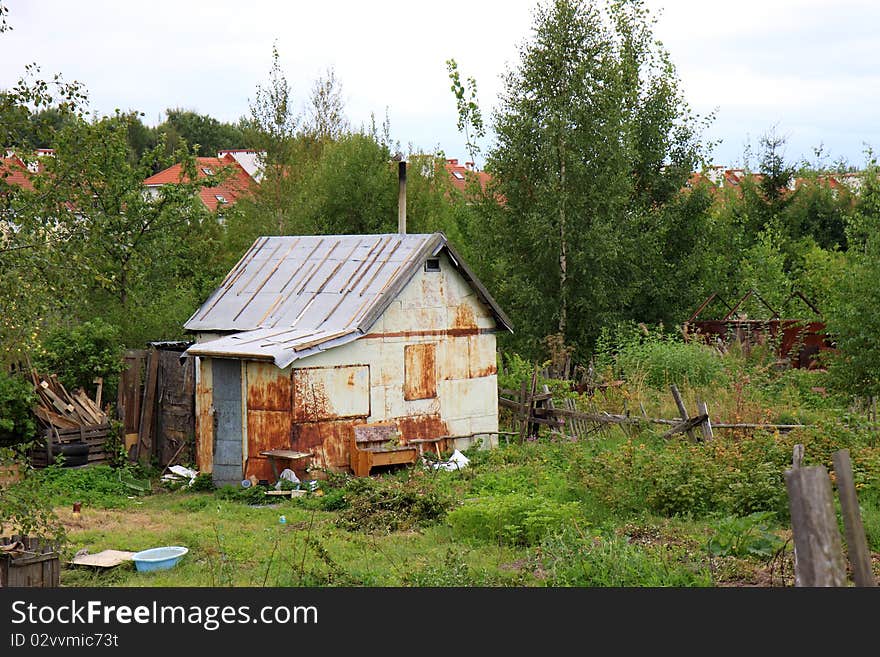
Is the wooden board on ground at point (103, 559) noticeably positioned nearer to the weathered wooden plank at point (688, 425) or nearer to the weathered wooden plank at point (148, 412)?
the weathered wooden plank at point (148, 412)

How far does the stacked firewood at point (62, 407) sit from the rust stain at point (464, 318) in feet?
22.0

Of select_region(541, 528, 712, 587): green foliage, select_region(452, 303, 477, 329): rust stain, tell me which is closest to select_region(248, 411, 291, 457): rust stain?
select_region(452, 303, 477, 329): rust stain

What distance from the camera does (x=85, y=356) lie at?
1845 centimetres

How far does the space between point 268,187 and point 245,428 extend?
20.4m

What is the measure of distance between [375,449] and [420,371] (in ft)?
6.08

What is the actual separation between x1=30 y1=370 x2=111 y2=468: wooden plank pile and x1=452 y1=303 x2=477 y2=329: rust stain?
6686 mm

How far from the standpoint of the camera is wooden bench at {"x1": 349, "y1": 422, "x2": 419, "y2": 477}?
667 inches

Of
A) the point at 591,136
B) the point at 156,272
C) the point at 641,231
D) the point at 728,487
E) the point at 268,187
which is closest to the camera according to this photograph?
the point at 728,487

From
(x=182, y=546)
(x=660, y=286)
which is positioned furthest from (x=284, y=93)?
(x=182, y=546)

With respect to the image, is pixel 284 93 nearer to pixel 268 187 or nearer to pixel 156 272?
pixel 268 187

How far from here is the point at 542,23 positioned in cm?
2798

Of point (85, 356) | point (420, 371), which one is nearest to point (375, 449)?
point (420, 371)

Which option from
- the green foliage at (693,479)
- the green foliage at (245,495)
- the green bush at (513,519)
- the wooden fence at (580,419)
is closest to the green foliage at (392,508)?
the green bush at (513,519)

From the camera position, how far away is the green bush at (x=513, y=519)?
1117cm
